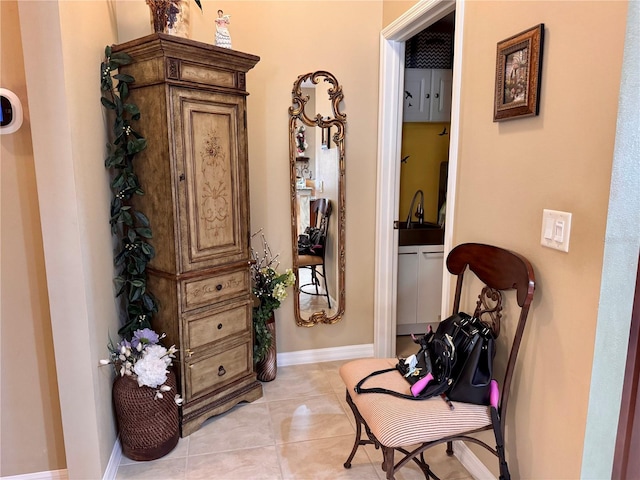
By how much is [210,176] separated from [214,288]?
59cm

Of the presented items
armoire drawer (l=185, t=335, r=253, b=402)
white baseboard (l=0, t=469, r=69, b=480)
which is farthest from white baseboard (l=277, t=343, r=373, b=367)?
white baseboard (l=0, t=469, r=69, b=480)

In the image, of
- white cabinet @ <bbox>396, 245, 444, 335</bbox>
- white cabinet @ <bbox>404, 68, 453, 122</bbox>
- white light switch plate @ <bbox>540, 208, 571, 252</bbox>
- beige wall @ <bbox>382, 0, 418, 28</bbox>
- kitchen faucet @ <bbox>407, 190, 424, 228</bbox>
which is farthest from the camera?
kitchen faucet @ <bbox>407, 190, 424, 228</bbox>

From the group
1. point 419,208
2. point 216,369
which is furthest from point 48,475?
point 419,208

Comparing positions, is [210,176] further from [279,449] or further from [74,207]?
[279,449]

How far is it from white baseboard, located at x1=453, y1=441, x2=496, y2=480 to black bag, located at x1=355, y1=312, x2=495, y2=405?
46 centimetres

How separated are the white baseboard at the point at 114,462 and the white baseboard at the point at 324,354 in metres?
1.18

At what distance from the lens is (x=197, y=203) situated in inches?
83.7

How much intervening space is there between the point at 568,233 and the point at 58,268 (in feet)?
6.08

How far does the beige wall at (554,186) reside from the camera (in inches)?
49.1

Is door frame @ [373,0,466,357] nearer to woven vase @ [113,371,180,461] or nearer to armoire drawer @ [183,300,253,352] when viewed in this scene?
armoire drawer @ [183,300,253,352]

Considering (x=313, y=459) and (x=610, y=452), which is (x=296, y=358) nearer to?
(x=313, y=459)

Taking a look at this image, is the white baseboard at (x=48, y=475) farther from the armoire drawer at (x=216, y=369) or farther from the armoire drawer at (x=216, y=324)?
the armoire drawer at (x=216, y=324)

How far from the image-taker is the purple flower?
199 cm

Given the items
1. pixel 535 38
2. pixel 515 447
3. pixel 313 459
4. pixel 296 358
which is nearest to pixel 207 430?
pixel 313 459
